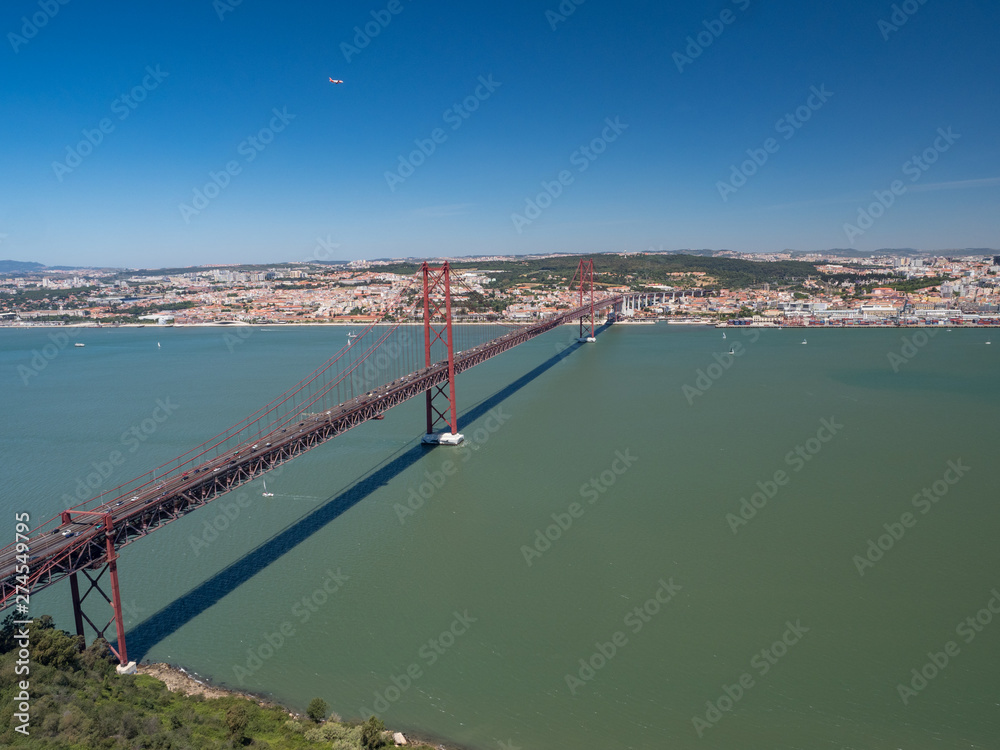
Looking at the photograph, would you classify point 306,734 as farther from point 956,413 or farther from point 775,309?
point 775,309

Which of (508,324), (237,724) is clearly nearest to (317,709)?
(237,724)

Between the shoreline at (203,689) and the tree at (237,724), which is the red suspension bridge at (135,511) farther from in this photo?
the tree at (237,724)

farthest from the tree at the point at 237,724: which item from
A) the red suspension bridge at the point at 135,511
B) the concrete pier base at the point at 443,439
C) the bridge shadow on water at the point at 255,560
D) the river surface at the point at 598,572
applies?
the concrete pier base at the point at 443,439

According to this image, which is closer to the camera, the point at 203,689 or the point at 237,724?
the point at 237,724

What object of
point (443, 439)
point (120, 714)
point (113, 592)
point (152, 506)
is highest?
point (152, 506)

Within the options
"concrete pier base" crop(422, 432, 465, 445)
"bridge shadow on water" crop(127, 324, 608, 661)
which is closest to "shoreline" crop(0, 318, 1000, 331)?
"concrete pier base" crop(422, 432, 465, 445)

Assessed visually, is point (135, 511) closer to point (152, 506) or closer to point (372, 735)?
point (152, 506)
